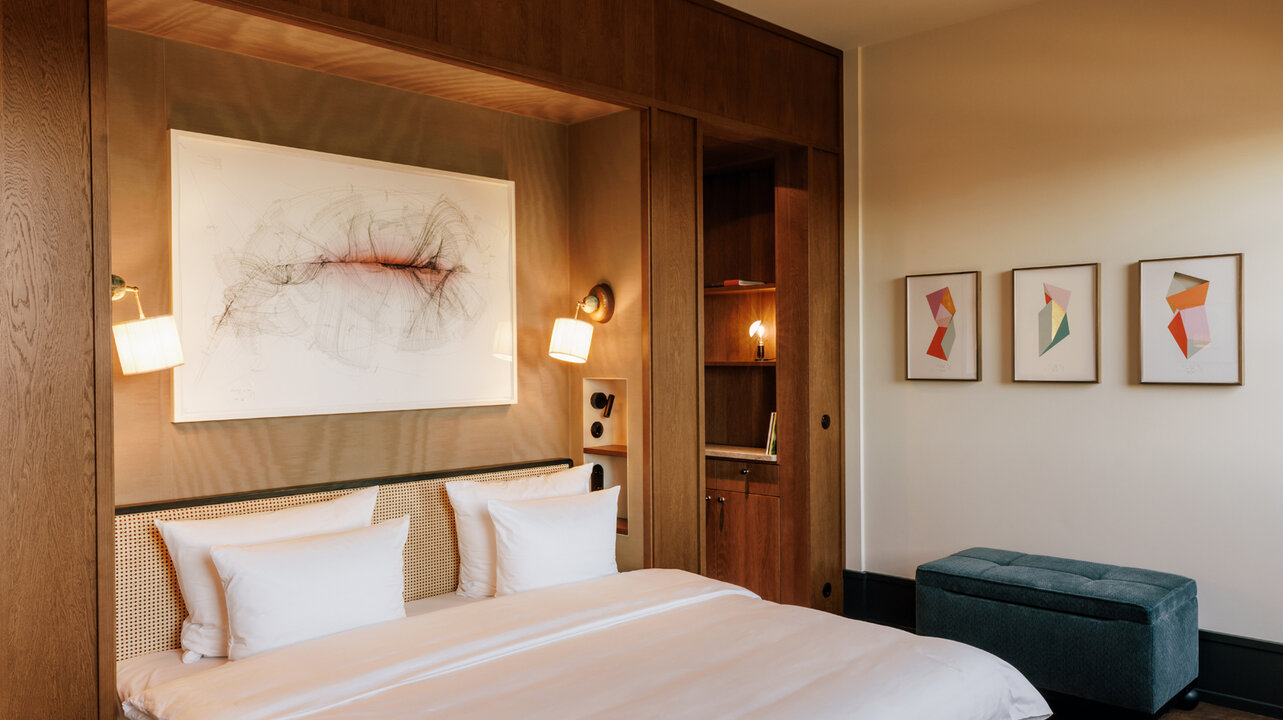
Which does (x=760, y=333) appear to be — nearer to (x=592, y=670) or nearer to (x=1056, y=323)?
(x=1056, y=323)

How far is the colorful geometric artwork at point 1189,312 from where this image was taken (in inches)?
135

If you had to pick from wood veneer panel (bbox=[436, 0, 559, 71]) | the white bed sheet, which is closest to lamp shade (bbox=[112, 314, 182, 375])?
the white bed sheet

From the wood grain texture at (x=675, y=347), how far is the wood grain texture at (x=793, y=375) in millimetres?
716

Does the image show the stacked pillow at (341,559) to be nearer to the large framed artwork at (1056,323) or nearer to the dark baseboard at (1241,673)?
the large framed artwork at (1056,323)

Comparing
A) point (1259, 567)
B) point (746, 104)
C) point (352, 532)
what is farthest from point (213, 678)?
point (1259, 567)

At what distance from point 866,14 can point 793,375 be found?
1.66m

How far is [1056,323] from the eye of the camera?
12.5 ft

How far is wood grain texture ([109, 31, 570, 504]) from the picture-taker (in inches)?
106

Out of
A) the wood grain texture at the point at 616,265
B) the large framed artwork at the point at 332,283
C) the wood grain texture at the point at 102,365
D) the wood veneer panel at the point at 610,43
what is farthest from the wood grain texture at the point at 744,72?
the wood grain texture at the point at 102,365

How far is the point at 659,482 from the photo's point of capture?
3645 mm

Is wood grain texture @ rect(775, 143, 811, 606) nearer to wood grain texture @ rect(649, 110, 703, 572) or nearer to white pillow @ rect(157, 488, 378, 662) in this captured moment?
wood grain texture @ rect(649, 110, 703, 572)

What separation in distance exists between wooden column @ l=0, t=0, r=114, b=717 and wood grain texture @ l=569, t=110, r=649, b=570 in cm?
188

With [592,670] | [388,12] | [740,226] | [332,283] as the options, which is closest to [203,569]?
[332,283]

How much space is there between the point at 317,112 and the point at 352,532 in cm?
143
